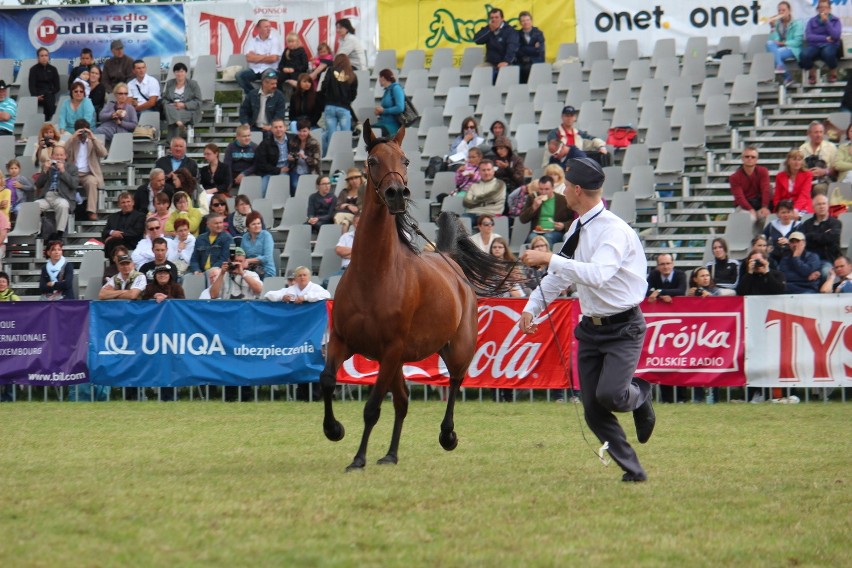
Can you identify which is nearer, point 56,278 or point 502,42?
point 56,278

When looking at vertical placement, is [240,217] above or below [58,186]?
below

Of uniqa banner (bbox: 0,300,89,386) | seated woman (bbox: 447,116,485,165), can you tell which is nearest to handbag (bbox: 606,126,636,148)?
seated woman (bbox: 447,116,485,165)

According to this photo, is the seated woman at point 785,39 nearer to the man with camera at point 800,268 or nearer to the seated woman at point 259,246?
the man with camera at point 800,268

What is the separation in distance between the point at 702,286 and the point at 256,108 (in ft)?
35.0

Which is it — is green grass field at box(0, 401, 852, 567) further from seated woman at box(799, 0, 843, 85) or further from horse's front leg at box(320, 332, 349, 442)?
seated woman at box(799, 0, 843, 85)

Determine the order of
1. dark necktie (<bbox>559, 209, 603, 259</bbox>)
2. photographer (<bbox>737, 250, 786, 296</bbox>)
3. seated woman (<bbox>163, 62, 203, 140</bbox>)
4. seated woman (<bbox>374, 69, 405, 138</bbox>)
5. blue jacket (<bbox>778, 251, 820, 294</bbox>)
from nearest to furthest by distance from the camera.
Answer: dark necktie (<bbox>559, 209, 603, 259</bbox>)
photographer (<bbox>737, 250, 786, 296</bbox>)
blue jacket (<bbox>778, 251, 820, 294</bbox>)
seated woman (<bbox>374, 69, 405, 138</bbox>)
seated woman (<bbox>163, 62, 203, 140</bbox>)

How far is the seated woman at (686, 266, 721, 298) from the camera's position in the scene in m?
16.9

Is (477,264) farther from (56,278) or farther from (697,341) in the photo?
(56,278)

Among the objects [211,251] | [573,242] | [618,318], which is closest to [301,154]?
[211,251]

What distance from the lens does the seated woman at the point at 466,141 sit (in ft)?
69.8

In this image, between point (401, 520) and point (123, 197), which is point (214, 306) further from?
point (401, 520)

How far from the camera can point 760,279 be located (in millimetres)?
16734

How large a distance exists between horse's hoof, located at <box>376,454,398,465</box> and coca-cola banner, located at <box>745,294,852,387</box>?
7.79 metres

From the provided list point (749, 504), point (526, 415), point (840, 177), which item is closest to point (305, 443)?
point (526, 415)
